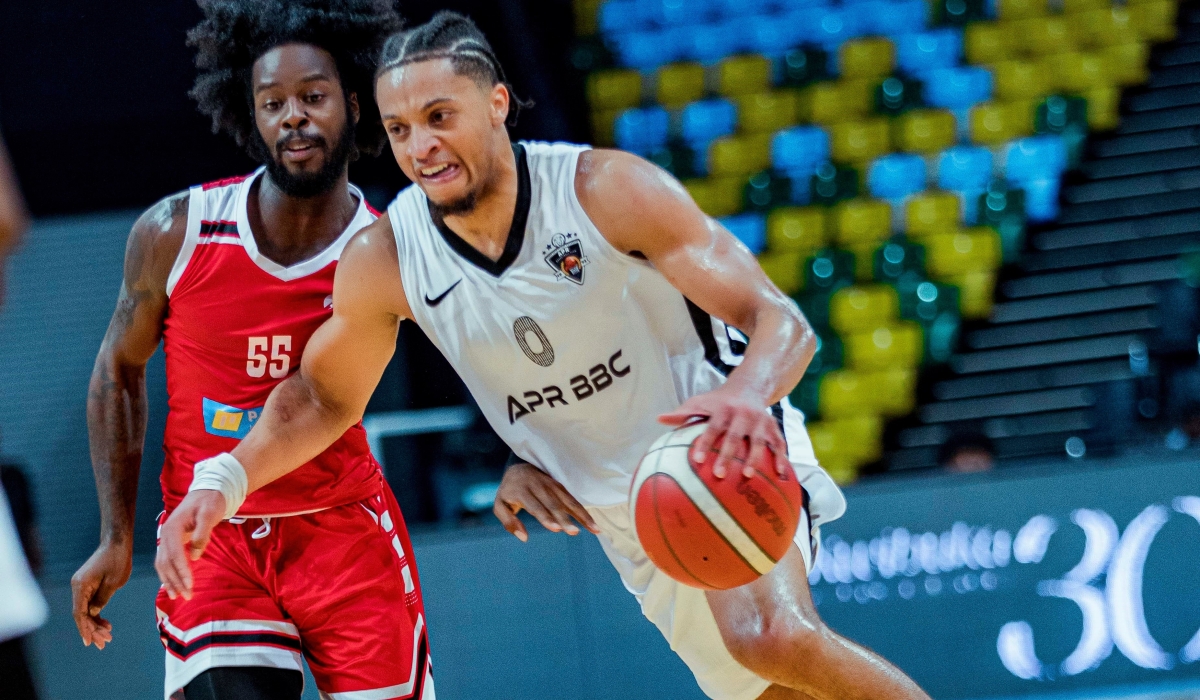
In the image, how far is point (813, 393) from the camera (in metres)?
8.38

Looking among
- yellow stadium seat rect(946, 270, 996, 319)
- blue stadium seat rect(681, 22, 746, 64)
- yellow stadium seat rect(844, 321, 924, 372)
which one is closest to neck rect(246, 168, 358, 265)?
yellow stadium seat rect(844, 321, 924, 372)

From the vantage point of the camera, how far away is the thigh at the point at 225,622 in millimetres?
3008

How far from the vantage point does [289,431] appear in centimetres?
310

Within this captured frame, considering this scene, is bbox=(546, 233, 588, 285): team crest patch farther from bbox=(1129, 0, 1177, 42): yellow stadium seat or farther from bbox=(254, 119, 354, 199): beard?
bbox=(1129, 0, 1177, 42): yellow stadium seat

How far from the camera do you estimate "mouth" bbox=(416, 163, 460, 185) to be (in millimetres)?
2912

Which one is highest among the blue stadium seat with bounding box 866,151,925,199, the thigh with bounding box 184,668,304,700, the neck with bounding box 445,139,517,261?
the neck with bounding box 445,139,517,261

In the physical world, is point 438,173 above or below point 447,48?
below

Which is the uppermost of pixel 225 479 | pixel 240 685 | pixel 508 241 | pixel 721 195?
pixel 508 241

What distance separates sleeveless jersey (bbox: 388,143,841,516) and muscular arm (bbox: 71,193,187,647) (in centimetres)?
66

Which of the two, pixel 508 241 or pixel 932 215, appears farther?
pixel 932 215

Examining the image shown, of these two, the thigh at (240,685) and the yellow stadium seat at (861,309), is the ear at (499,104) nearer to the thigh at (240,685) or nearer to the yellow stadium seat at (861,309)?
the thigh at (240,685)

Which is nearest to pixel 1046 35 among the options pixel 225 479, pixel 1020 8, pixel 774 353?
pixel 1020 8

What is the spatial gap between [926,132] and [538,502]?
7.15 m

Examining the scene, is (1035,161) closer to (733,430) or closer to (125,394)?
(125,394)
